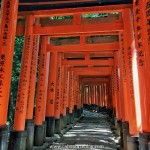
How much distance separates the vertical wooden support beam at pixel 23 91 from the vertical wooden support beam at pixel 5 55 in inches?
44.6

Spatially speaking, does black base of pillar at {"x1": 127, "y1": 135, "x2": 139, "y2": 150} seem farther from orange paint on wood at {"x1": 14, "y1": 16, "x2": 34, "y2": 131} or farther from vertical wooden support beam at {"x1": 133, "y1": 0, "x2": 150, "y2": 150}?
orange paint on wood at {"x1": 14, "y1": 16, "x2": 34, "y2": 131}

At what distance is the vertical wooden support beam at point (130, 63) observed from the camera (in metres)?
5.98

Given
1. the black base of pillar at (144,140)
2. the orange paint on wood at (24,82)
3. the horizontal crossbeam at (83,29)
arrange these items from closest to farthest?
the black base of pillar at (144,140) → the orange paint on wood at (24,82) → the horizontal crossbeam at (83,29)

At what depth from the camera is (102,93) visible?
89.4 ft

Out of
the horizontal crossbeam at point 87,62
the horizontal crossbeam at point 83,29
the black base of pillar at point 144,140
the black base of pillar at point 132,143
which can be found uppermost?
the horizontal crossbeam at point 87,62

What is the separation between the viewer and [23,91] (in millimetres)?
6570

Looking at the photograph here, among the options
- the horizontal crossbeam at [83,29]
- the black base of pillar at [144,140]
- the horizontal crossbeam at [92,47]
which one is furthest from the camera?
the horizontal crossbeam at [92,47]

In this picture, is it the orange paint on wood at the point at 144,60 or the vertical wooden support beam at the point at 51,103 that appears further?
the vertical wooden support beam at the point at 51,103

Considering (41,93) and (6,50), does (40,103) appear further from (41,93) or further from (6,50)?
(6,50)

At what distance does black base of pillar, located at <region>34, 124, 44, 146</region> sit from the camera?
7.85 meters

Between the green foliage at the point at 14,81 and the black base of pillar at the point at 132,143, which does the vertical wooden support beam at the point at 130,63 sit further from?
the green foliage at the point at 14,81

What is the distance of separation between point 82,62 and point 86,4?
19.6 feet

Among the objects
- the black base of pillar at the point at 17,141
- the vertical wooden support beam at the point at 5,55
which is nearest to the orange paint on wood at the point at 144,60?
the vertical wooden support beam at the point at 5,55

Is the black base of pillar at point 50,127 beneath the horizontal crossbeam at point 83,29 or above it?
beneath
